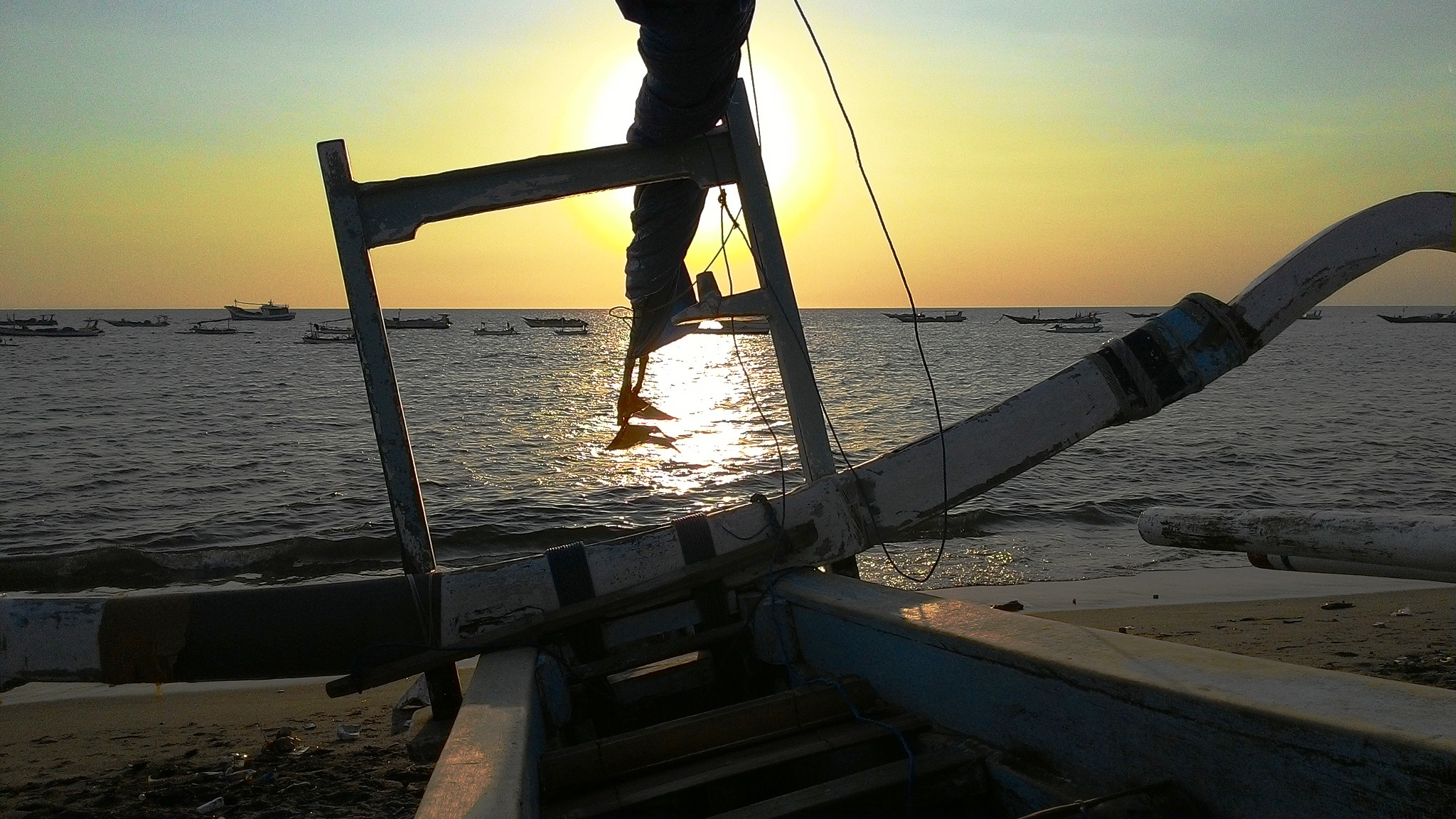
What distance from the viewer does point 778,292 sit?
13.5ft

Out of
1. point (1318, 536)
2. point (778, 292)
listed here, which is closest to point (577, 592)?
point (778, 292)

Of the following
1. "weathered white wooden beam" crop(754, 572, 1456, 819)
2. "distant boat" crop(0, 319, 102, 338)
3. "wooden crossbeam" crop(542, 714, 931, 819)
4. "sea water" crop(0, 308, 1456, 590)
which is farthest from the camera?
"distant boat" crop(0, 319, 102, 338)

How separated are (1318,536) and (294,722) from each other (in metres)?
6.21

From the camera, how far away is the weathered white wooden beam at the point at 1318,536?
3.63 meters

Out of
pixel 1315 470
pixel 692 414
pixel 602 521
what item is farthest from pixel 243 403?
pixel 1315 470

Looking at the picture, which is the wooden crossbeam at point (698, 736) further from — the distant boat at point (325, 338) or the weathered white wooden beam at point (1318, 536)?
the distant boat at point (325, 338)

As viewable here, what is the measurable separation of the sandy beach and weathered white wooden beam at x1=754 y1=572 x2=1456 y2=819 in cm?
164

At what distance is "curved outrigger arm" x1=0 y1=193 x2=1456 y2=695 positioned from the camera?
3258 millimetres

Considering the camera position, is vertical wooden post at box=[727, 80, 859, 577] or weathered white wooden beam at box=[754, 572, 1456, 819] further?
vertical wooden post at box=[727, 80, 859, 577]

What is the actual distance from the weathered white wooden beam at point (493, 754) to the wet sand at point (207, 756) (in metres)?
1.94

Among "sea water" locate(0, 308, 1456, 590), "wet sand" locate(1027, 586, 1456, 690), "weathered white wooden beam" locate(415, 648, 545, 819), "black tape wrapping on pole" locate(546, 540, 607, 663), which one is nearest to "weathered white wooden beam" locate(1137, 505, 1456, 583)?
"sea water" locate(0, 308, 1456, 590)

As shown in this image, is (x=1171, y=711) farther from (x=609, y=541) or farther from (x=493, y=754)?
(x=609, y=541)

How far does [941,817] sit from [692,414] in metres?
32.3

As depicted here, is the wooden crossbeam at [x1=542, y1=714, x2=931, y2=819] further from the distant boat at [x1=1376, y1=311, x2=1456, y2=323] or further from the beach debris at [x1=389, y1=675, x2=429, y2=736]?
the distant boat at [x1=1376, y1=311, x2=1456, y2=323]
